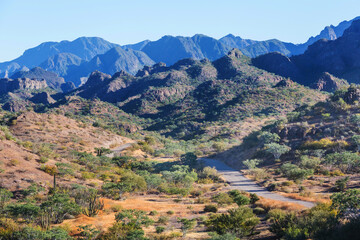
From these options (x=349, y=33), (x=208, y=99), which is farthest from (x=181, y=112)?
(x=349, y=33)

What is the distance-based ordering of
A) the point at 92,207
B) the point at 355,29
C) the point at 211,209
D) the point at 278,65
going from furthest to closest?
1. the point at 278,65
2. the point at 355,29
3. the point at 211,209
4. the point at 92,207

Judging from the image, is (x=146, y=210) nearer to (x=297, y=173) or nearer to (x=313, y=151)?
(x=297, y=173)

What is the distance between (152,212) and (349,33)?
21855cm

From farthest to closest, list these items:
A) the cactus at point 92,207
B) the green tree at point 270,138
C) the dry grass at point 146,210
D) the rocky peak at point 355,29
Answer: the rocky peak at point 355,29, the green tree at point 270,138, the cactus at point 92,207, the dry grass at point 146,210

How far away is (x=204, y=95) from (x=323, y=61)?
10257cm

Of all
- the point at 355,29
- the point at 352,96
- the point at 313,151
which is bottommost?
the point at 313,151

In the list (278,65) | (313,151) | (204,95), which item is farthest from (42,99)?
(313,151)

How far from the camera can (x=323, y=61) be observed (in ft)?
598

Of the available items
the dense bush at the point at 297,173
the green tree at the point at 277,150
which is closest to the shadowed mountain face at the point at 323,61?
the green tree at the point at 277,150

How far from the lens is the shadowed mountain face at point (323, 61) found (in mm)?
166750

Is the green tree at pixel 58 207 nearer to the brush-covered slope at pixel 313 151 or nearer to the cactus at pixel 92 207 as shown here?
the cactus at pixel 92 207

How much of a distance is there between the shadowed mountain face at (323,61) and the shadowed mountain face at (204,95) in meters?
19.9

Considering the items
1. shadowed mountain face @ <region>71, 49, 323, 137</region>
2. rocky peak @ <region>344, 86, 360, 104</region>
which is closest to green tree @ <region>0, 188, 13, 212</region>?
rocky peak @ <region>344, 86, 360, 104</region>

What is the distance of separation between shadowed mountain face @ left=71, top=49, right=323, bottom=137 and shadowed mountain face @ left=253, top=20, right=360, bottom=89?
1988 cm
